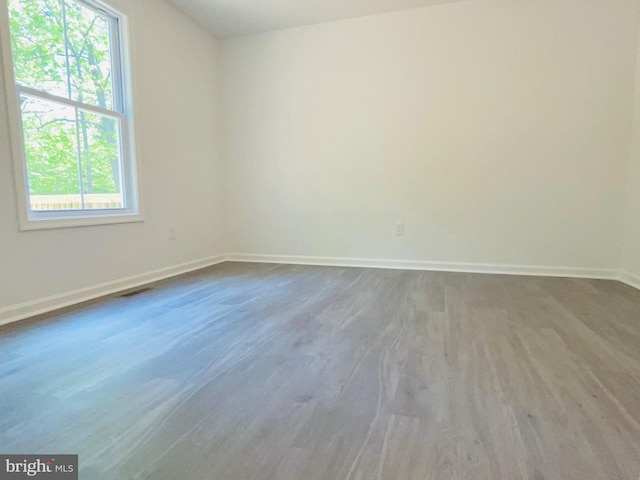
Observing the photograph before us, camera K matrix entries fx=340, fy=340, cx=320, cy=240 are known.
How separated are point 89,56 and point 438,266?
11.9 feet

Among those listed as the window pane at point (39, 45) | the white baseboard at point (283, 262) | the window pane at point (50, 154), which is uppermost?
the window pane at point (39, 45)

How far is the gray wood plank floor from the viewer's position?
3.09 feet

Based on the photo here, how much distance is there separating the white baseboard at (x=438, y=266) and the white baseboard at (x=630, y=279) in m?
0.06

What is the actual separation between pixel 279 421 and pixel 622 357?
63.9 inches

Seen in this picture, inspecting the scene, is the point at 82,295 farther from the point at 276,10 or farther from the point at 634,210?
the point at 634,210

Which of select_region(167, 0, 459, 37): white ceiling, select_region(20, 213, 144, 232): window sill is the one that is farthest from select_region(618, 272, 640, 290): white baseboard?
select_region(20, 213, 144, 232): window sill

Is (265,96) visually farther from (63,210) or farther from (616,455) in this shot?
(616,455)

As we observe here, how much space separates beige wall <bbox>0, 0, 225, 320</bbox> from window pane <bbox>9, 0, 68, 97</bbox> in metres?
0.31

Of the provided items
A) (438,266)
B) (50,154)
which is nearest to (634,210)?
(438,266)

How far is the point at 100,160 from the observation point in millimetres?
2777

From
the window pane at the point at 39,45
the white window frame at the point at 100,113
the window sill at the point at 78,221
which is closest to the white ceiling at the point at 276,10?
the white window frame at the point at 100,113

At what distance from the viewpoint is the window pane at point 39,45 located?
2.14 meters

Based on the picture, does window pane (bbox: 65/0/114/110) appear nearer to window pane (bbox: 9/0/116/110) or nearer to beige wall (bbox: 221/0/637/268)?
window pane (bbox: 9/0/116/110)

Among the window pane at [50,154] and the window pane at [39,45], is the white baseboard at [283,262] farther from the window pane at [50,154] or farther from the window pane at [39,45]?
the window pane at [39,45]
